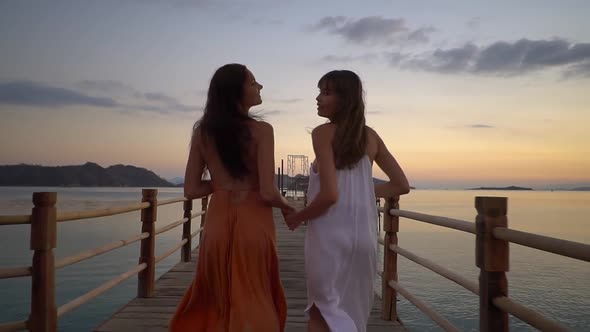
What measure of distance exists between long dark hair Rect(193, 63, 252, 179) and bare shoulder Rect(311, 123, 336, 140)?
0.98 ft

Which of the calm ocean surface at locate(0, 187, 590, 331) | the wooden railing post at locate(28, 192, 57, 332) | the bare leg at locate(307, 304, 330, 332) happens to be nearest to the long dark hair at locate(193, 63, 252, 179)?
the bare leg at locate(307, 304, 330, 332)

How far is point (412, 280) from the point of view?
13602 mm

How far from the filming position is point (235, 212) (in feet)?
7.03

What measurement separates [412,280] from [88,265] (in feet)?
34.0

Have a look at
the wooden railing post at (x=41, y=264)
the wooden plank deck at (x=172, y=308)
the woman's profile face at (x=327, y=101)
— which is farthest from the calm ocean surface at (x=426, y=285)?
the woman's profile face at (x=327, y=101)

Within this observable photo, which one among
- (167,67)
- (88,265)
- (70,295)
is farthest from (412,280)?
(167,67)

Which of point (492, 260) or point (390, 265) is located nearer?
point (492, 260)

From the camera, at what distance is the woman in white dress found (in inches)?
78.2

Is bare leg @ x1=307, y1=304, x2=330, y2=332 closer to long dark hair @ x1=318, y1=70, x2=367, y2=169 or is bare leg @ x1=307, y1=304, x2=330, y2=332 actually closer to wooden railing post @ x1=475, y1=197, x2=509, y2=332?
long dark hair @ x1=318, y1=70, x2=367, y2=169

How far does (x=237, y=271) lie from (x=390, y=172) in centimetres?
86

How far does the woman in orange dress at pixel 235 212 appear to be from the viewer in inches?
82.3

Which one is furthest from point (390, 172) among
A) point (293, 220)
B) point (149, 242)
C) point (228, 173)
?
point (149, 242)

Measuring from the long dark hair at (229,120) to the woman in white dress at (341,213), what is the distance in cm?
32

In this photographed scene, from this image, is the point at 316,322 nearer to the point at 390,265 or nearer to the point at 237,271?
the point at 237,271
